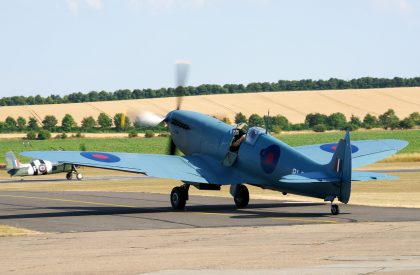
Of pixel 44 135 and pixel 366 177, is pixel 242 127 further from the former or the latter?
pixel 44 135

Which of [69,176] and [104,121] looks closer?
[69,176]

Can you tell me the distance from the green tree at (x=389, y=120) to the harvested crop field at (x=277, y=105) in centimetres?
169

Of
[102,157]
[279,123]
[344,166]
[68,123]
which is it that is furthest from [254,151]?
[68,123]

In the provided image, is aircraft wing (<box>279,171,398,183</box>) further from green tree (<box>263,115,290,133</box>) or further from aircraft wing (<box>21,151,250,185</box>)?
green tree (<box>263,115,290,133</box>)

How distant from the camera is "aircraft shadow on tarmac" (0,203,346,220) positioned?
26.1m

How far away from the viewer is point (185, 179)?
27.6m

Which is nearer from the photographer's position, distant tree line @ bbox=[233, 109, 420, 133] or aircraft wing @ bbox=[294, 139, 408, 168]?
aircraft wing @ bbox=[294, 139, 408, 168]

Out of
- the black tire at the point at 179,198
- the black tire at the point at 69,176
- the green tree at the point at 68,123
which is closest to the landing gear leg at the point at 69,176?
the black tire at the point at 69,176

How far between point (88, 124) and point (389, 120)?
39568mm

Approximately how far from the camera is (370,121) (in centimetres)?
11962

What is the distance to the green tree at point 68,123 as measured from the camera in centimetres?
11977

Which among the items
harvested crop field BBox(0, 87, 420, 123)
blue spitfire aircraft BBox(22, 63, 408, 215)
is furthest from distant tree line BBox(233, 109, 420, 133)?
blue spitfire aircraft BBox(22, 63, 408, 215)

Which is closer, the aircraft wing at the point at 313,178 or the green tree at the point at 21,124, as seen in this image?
the aircraft wing at the point at 313,178

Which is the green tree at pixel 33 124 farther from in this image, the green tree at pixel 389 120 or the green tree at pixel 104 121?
the green tree at pixel 389 120
